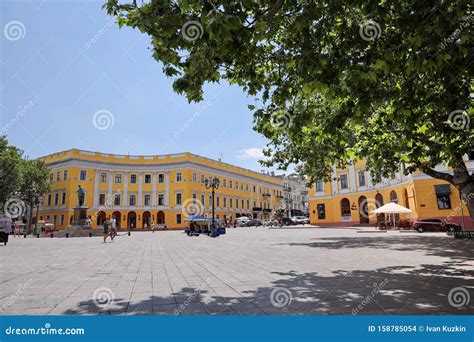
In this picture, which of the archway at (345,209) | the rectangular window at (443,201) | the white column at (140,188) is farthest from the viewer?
the white column at (140,188)

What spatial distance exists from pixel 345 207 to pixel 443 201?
15828 mm

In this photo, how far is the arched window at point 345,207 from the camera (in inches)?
1590

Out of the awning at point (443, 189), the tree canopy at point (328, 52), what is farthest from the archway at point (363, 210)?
the tree canopy at point (328, 52)

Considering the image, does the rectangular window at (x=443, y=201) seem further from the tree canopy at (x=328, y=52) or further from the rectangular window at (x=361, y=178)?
the tree canopy at (x=328, y=52)

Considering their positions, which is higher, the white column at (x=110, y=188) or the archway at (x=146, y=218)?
the white column at (x=110, y=188)

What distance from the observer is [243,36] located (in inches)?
165

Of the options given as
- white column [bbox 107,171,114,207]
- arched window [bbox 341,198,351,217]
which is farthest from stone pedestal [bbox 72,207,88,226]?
arched window [bbox 341,198,351,217]

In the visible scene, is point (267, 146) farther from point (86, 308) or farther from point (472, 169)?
point (472, 169)

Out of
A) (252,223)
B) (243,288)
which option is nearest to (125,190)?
(252,223)

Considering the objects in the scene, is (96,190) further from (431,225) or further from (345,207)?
(431,225)

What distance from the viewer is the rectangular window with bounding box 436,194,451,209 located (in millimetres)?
25359

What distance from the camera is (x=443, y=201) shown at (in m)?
25.6

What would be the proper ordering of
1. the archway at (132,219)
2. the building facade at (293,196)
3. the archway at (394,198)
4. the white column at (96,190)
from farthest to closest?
the building facade at (293,196), the archway at (132,219), the white column at (96,190), the archway at (394,198)

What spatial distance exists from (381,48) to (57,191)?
5227 centimetres
